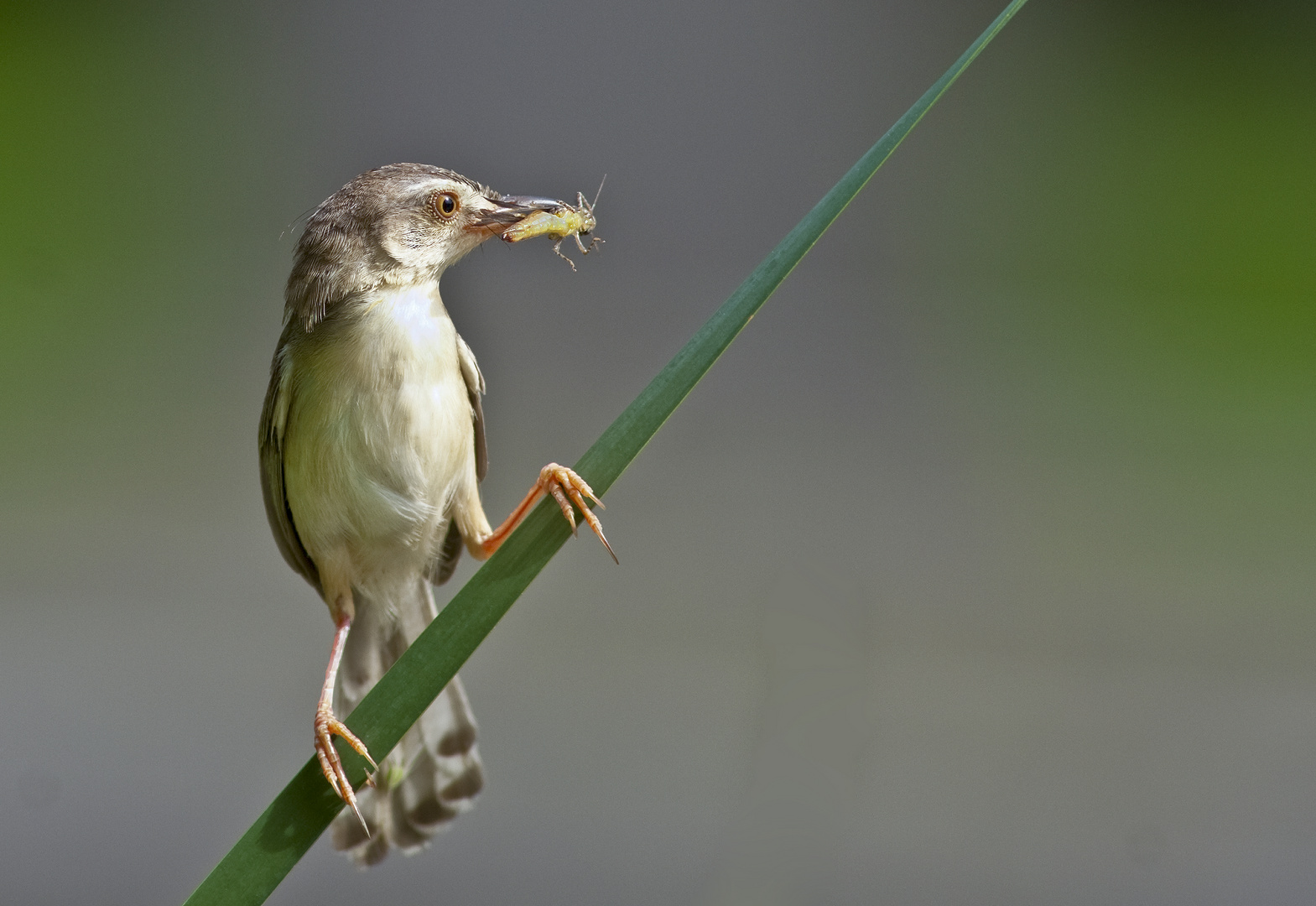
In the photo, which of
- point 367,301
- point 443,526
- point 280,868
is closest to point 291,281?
point 367,301

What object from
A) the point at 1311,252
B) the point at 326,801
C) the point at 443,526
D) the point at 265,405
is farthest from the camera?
the point at 1311,252

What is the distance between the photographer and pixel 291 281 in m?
1.82

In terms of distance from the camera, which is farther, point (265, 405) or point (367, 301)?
point (265, 405)

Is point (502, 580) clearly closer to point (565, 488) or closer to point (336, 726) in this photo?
point (565, 488)

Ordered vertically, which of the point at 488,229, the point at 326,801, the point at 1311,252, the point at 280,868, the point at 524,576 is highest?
the point at 1311,252

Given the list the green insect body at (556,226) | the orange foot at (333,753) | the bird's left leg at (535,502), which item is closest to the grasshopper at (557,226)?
the green insect body at (556,226)

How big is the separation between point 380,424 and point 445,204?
0.40m

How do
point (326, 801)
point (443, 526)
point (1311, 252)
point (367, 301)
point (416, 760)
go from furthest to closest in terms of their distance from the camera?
1. point (1311, 252)
2. point (416, 760)
3. point (443, 526)
4. point (367, 301)
5. point (326, 801)

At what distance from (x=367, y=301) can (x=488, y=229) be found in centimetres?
24

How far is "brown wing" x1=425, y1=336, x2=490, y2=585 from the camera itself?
6.61 feet

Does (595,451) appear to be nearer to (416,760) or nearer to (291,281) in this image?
(291,281)

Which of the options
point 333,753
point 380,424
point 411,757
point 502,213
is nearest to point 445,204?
point 502,213

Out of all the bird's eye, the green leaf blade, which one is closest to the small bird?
the bird's eye

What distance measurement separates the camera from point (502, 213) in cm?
179
